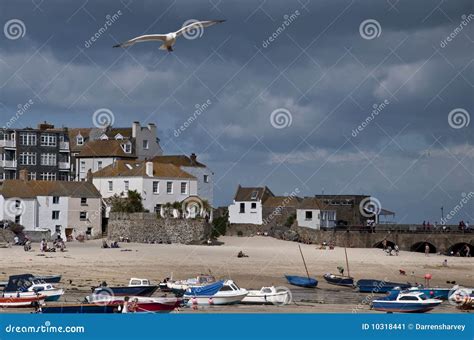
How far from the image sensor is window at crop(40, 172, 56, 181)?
8112 cm

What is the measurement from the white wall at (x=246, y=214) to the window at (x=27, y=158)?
716 inches

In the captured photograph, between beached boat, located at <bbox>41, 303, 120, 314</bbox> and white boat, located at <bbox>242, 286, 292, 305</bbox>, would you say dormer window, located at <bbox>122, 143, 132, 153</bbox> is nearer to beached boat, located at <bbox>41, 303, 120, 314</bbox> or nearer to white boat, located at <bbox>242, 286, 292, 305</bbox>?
white boat, located at <bbox>242, 286, 292, 305</bbox>

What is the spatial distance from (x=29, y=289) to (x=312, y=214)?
50.4 meters

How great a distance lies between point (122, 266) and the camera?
165 ft

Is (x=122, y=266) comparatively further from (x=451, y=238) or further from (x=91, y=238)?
(x=451, y=238)

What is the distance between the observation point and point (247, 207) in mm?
88875

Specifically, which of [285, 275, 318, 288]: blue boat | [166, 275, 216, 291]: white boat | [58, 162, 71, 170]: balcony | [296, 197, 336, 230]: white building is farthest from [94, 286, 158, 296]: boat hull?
[296, 197, 336, 230]: white building

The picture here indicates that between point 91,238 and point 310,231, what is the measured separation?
16320 mm

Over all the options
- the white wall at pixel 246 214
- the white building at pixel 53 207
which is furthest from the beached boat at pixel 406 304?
the white wall at pixel 246 214

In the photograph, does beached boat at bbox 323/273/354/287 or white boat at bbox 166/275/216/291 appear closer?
white boat at bbox 166/275/216/291

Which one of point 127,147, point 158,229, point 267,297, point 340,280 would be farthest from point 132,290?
point 127,147

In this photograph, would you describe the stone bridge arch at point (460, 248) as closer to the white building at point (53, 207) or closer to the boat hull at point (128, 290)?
the white building at point (53, 207)

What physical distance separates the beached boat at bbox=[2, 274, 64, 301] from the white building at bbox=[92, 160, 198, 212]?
34053 millimetres
